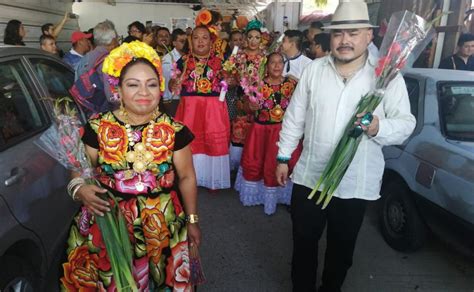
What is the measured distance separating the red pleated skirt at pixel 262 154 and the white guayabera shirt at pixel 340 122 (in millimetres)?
1670

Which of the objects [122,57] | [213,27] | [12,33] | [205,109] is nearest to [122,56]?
[122,57]

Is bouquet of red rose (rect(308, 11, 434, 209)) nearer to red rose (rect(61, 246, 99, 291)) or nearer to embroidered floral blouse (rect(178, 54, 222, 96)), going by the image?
red rose (rect(61, 246, 99, 291))

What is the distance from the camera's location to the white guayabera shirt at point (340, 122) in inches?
88.5

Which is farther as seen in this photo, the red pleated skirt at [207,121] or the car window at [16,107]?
the red pleated skirt at [207,121]

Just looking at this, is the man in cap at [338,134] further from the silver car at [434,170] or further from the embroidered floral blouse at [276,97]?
the embroidered floral blouse at [276,97]

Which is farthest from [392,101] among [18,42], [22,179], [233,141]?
[18,42]

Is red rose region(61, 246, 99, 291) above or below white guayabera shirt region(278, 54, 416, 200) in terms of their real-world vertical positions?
below

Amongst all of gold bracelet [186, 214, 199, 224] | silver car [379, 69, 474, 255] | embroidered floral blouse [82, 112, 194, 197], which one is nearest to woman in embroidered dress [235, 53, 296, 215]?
silver car [379, 69, 474, 255]

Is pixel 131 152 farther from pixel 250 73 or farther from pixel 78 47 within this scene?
pixel 78 47

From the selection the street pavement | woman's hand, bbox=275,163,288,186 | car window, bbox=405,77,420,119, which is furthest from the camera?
car window, bbox=405,77,420,119

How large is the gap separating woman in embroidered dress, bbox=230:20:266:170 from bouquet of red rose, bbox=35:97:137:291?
2547 millimetres

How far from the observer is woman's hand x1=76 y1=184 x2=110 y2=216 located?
6.01ft

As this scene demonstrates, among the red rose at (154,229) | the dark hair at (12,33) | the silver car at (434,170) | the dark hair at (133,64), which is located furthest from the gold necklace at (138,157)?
the dark hair at (12,33)

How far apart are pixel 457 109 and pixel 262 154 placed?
1924 millimetres
